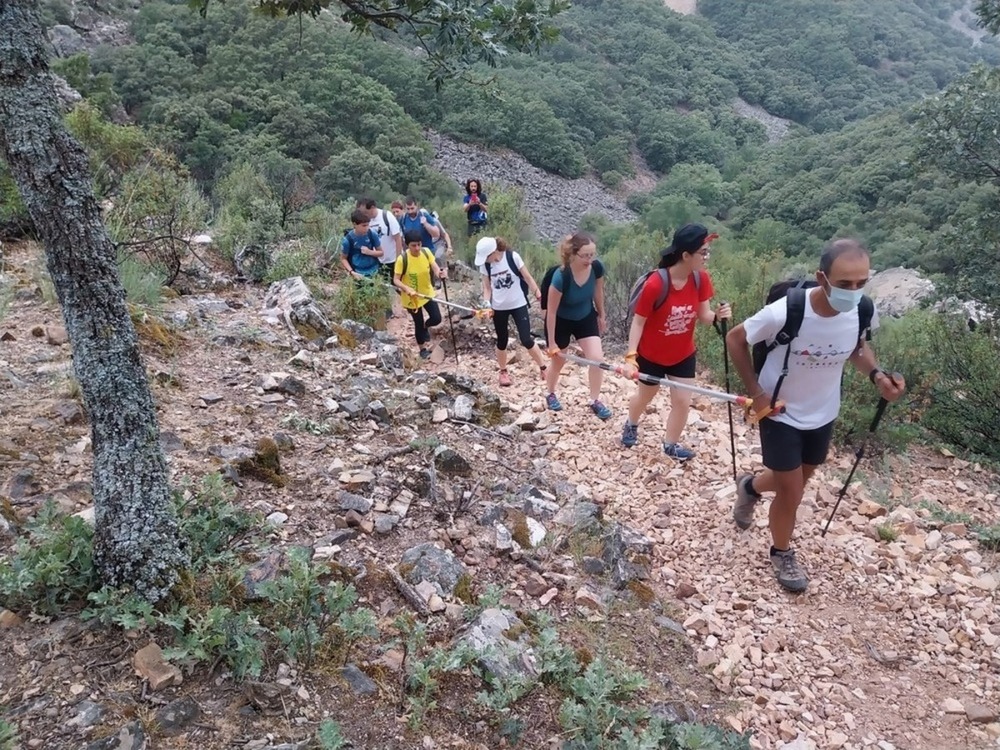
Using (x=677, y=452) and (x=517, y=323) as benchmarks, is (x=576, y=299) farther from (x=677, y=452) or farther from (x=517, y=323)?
(x=677, y=452)

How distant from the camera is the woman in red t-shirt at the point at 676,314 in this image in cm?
398

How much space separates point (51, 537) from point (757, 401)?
2946 millimetres

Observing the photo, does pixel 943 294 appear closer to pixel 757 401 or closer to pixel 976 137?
pixel 976 137

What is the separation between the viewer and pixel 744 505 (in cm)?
392

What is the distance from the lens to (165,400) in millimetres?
→ 4059

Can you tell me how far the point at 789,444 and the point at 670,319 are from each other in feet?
3.96

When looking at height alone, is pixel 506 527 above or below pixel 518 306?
below

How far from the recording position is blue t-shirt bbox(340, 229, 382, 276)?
23.9 ft

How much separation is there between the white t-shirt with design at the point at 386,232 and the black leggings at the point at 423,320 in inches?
35.1

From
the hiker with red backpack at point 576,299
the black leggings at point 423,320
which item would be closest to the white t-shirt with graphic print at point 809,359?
the hiker with red backpack at point 576,299

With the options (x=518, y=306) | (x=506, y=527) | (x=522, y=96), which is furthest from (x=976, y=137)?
(x=522, y=96)

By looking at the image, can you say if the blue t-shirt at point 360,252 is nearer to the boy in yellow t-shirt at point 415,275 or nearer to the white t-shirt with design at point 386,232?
the white t-shirt with design at point 386,232

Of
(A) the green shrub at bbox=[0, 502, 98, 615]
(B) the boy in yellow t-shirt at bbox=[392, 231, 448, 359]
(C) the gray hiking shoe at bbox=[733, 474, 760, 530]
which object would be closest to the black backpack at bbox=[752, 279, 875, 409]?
(C) the gray hiking shoe at bbox=[733, 474, 760, 530]

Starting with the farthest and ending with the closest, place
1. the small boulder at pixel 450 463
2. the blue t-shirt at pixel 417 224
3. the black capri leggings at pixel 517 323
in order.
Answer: the blue t-shirt at pixel 417 224 → the black capri leggings at pixel 517 323 → the small boulder at pixel 450 463
